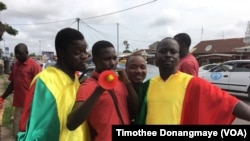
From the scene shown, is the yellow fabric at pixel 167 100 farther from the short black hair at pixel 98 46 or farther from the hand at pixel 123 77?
the short black hair at pixel 98 46

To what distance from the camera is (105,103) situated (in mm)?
2119

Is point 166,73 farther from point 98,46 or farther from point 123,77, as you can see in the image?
point 98,46

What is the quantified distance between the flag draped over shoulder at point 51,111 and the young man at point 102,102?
0.19 feet

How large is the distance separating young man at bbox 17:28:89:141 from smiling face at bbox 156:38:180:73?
578 millimetres

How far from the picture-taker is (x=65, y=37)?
2131 millimetres

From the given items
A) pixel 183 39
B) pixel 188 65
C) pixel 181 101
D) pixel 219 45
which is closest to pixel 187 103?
pixel 181 101

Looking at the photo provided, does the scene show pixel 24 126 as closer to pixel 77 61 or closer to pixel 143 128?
pixel 77 61

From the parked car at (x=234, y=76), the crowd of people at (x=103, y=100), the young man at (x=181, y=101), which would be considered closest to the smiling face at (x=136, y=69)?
the crowd of people at (x=103, y=100)

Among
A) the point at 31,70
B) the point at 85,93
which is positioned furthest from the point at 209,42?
the point at 85,93

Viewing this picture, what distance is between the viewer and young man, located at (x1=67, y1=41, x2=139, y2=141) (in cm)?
188

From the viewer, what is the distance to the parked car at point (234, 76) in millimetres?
12505

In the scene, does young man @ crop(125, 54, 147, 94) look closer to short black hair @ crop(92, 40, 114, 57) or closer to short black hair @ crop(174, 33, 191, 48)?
short black hair @ crop(92, 40, 114, 57)

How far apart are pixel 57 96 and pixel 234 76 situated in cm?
1194

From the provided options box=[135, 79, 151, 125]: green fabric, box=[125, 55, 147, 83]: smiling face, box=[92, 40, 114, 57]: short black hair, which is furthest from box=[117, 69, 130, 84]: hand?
box=[125, 55, 147, 83]: smiling face
